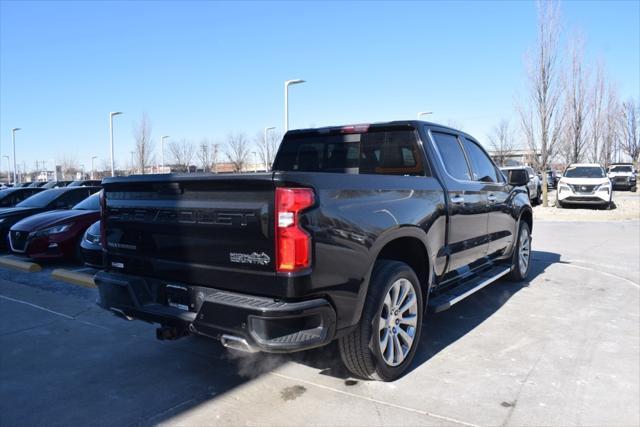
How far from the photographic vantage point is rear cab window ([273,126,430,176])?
14.8 feet

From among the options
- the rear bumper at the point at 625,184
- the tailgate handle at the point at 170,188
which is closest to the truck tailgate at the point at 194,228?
the tailgate handle at the point at 170,188

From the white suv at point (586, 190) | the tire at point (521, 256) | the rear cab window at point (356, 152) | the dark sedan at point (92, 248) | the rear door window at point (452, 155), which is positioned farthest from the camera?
the white suv at point (586, 190)

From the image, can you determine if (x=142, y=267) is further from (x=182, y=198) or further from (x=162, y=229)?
(x=182, y=198)

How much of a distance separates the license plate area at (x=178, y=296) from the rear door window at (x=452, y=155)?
265 centimetres

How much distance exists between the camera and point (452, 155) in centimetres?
493

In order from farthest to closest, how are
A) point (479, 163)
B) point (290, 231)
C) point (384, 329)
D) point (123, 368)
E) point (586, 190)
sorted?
1. point (586, 190)
2. point (479, 163)
3. point (123, 368)
4. point (384, 329)
5. point (290, 231)

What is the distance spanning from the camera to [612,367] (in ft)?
12.9

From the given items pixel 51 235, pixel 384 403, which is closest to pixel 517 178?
pixel 384 403

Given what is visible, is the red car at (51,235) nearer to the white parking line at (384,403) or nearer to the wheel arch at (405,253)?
the white parking line at (384,403)

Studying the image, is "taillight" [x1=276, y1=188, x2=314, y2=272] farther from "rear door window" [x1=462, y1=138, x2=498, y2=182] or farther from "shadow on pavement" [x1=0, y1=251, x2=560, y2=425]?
"rear door window" [x1=462, y1=138, x2=498, y2=182]

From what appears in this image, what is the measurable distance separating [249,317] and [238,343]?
191mm

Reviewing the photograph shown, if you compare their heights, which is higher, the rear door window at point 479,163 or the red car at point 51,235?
the rear door window at point 479,163

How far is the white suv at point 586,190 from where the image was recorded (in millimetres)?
17938

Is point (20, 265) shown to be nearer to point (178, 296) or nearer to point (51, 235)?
point (51, 235)
